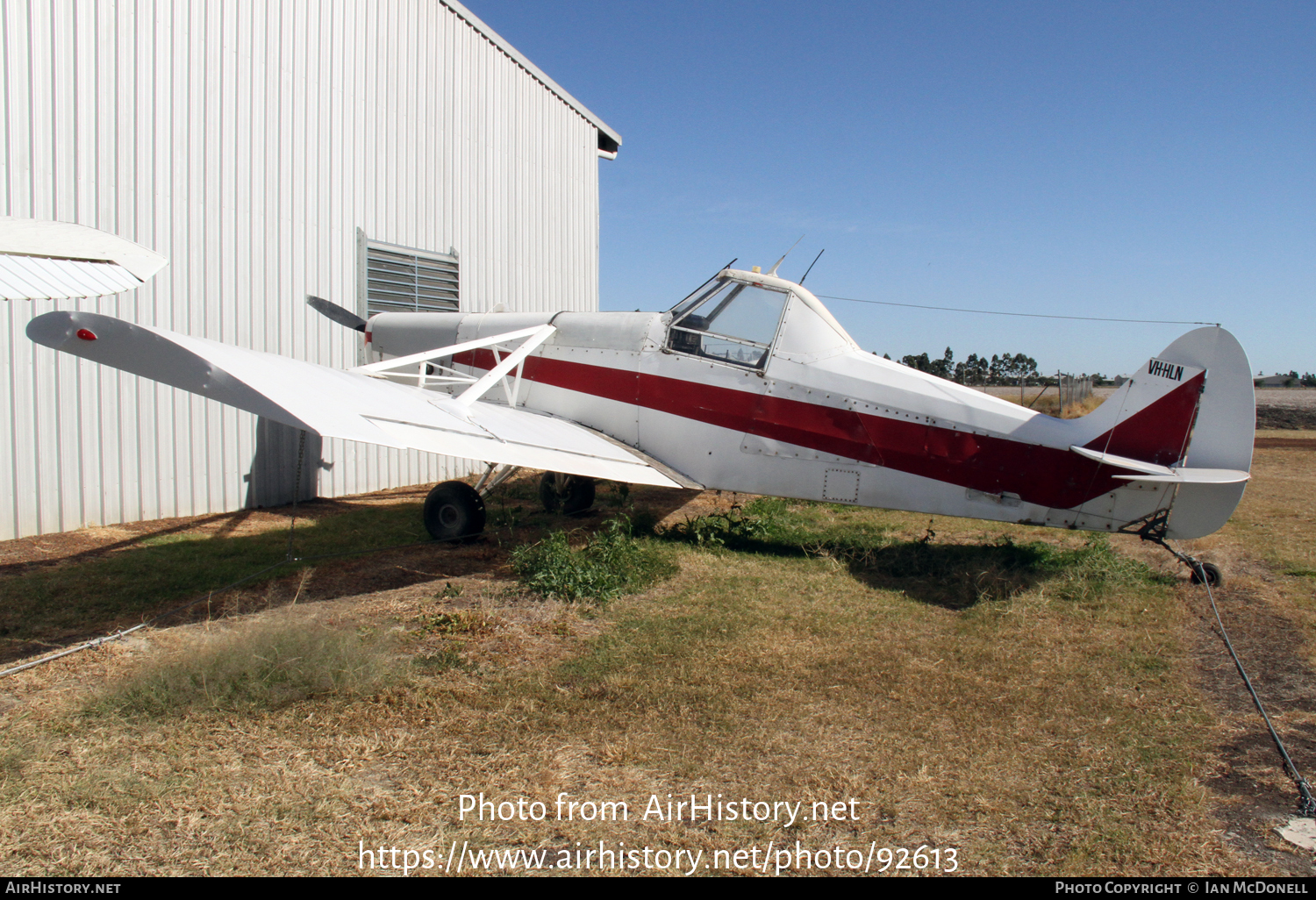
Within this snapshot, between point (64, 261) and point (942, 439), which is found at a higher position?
point (64, 261)

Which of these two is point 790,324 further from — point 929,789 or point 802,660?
point 929,789

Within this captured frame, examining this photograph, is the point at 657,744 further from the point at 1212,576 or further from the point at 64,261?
the point at 1212,576

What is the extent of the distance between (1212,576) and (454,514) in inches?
254

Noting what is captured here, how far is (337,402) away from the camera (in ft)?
14.3

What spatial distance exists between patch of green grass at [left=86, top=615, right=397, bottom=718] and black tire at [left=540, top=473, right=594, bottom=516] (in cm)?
475

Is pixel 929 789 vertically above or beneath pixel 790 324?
beneath

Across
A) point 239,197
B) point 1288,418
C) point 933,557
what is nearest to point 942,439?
point 933,557

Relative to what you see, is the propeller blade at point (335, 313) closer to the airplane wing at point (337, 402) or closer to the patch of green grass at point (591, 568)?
the airplane wing at point (337, 402)

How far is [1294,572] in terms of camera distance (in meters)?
6.33

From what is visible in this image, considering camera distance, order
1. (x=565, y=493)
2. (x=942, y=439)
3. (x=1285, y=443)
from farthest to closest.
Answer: (x=1285, y=443)
(x=565, y=493)
(x=942, y=439)

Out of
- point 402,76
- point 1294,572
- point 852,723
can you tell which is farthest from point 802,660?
point 402,76

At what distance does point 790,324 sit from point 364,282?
631 cm

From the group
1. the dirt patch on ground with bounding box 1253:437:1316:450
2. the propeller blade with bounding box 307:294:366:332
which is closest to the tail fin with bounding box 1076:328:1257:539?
the propeller blade with bounding box 307:294:366:332
